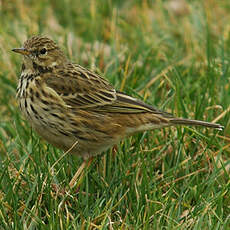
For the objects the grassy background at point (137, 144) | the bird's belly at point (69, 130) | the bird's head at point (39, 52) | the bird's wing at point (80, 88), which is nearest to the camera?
the grassy background at point (137, 144)

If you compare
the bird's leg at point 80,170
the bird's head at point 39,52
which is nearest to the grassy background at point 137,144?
the bird's leg at point 80,170

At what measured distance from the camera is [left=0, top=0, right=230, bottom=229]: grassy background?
4879mm

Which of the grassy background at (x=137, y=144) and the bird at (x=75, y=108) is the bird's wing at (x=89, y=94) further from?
the grassy background at (x=137, y=144)

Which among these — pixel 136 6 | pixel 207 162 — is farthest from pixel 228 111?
pixel 136 6

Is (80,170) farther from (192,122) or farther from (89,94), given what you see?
(192,122)

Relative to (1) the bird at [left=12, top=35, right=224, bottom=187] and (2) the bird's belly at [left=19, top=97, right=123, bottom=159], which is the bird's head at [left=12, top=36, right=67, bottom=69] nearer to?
(1) the bird at [left=12, top=35, right=224, bottom=187]

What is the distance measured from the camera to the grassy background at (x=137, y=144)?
4879 mm

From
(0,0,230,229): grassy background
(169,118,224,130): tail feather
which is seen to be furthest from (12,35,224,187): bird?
(0,0,230,229): grassy background

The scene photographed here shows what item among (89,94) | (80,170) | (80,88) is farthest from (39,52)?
(80,170)

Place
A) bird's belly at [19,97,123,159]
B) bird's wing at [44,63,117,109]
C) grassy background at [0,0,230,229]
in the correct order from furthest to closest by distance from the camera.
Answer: bird's wing at [44,63,117,109] < bird's belly at [19,97,123,159] < grassy background at [0,0,230,229]

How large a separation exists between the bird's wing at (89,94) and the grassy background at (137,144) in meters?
0.37

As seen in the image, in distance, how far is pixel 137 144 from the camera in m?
5.82

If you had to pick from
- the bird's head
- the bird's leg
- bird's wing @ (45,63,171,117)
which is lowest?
the bird's leg

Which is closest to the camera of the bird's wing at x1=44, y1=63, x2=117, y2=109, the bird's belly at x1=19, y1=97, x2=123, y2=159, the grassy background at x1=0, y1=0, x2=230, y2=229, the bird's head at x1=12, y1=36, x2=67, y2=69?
the grassy background at x1=0, y1=0, x2=230, y2=229
